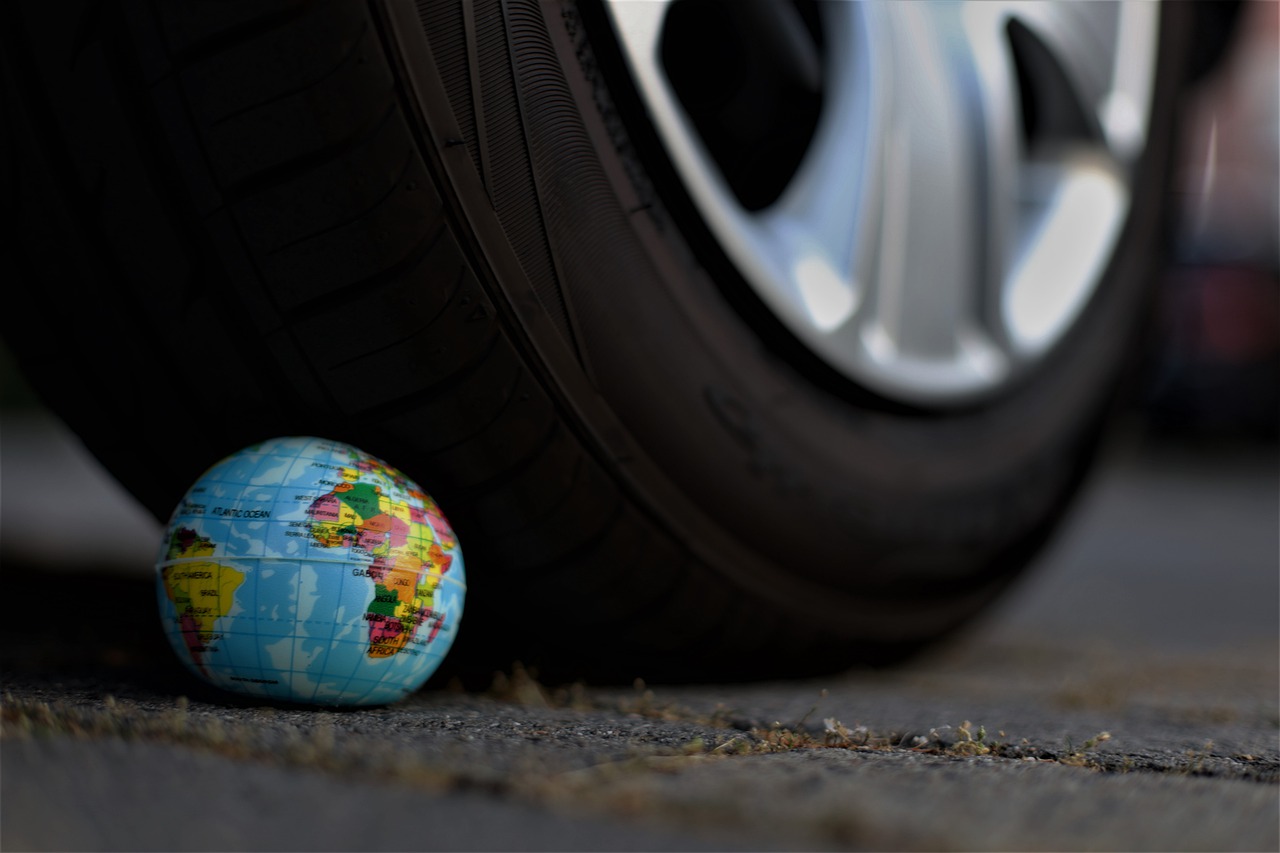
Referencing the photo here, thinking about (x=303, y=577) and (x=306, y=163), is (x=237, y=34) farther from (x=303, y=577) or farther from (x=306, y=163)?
(x=303, y=577)

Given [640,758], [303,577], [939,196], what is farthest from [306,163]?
[939,196]

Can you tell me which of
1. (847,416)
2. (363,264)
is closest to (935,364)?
(847,416)

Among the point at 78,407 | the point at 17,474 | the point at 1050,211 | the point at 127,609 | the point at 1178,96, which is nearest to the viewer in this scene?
the point at 78,407

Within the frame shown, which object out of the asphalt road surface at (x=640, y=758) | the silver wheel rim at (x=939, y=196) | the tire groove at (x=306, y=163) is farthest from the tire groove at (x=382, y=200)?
the asphalt road surface at (x=640, y=758)

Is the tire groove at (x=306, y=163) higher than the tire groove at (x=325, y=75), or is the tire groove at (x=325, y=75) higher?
the tire groove at (x=325, y=75)

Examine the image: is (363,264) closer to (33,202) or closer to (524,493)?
(524,493)

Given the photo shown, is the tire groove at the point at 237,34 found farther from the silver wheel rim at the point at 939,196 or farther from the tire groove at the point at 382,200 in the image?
the silver wheel rim at the point at 939,196
